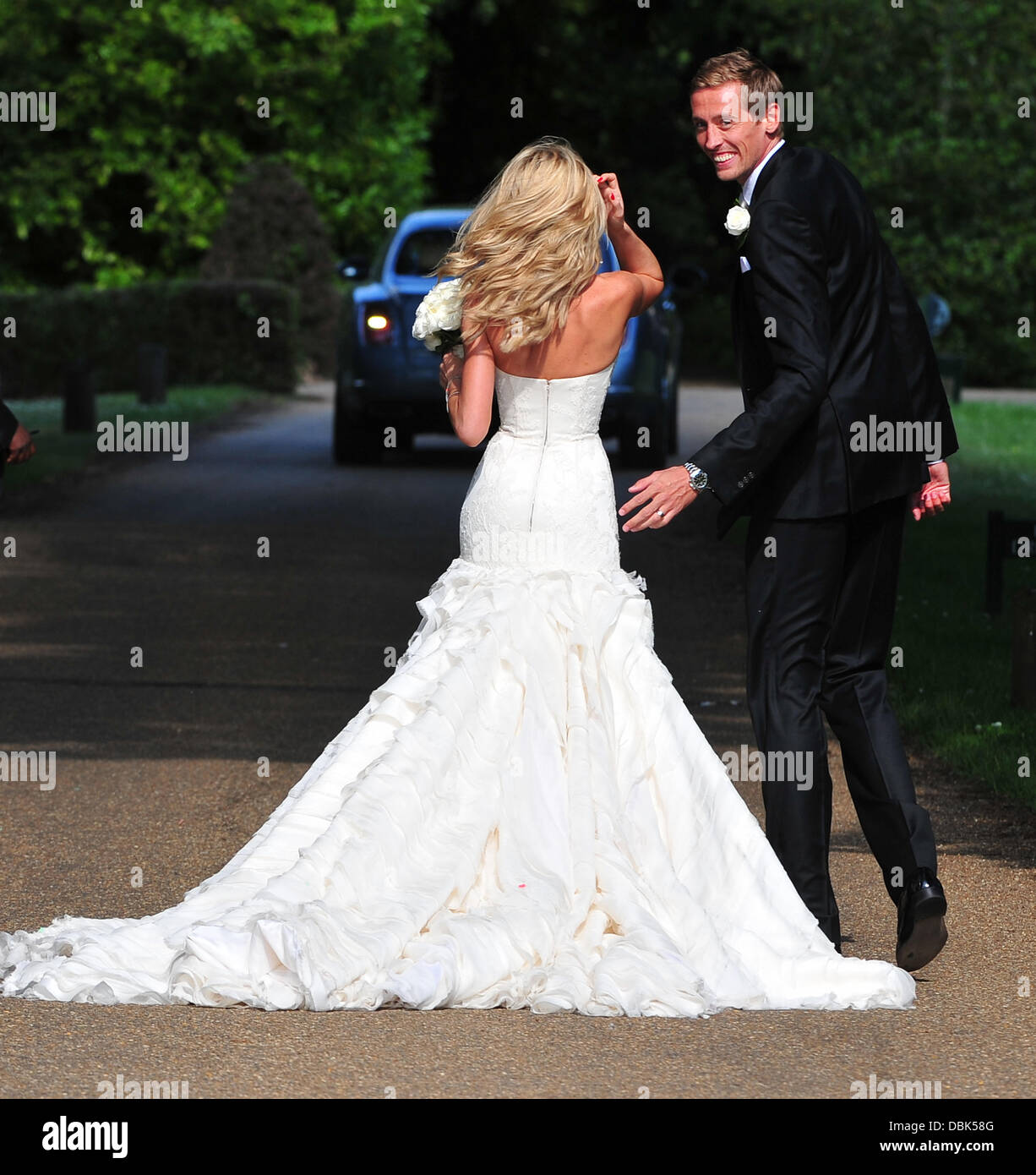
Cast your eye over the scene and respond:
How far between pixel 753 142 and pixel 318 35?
4060 centimetres

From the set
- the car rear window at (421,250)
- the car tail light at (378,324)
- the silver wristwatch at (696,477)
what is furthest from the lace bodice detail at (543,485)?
the car rear window at (421,250)

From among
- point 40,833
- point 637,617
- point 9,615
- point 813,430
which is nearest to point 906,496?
point 813,430

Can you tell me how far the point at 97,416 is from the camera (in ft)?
79.8

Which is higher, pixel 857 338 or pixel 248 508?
pixel 857 338

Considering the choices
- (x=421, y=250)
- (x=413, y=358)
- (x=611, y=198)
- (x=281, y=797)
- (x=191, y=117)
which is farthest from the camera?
(x=191, y=117)

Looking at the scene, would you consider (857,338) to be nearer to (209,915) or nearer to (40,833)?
(209,915)

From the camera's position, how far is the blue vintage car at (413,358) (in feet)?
57.7

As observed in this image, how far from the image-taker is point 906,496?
5.29 metres

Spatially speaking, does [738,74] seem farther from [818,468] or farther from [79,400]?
[79,400]

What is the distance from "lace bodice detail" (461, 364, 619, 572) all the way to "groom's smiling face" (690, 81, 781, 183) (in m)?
0.60

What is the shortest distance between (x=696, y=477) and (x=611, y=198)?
0.82 m

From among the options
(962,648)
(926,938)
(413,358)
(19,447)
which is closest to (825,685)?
(926,938)

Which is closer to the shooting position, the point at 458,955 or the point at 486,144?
the point at 458,955

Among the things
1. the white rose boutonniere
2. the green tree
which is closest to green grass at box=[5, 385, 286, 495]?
the white rose boutonniere
